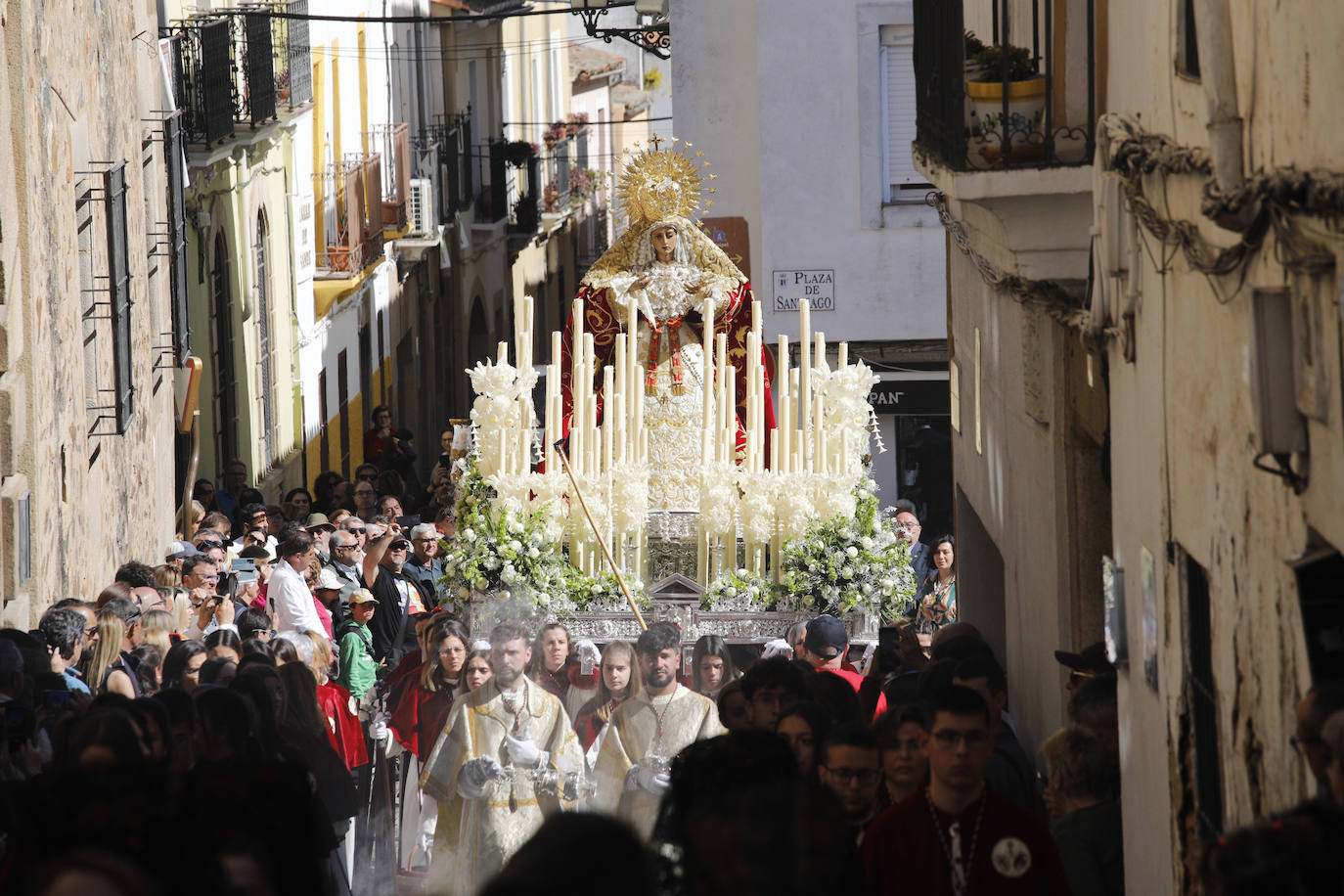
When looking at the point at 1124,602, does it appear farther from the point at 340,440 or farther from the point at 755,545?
the point at 340,440

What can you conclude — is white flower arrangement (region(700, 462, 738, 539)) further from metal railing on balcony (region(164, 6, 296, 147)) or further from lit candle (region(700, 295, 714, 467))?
metal railing on balcony (region(164, 6, 296, 147))

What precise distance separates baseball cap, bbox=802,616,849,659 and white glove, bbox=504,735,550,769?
1228 mm

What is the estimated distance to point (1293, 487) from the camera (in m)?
4.00

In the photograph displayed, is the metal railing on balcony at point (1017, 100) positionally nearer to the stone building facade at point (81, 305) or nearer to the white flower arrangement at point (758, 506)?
the white flower arrangement at point (758, 506)

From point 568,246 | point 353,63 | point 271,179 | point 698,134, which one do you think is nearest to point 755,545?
point 698,134

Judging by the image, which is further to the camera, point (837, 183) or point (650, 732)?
point (837, 183)

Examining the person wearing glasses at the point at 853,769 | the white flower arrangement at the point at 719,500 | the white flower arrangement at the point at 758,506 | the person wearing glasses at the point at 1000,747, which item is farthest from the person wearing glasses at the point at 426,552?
the person wearing glasses at the point at 853,769

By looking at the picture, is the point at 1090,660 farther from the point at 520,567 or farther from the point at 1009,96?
the point at 520,567

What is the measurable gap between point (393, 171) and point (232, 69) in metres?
7.99

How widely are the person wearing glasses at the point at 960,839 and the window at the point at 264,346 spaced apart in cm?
1591

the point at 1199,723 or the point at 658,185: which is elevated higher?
the point at 658,185

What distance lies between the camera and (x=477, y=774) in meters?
7.65

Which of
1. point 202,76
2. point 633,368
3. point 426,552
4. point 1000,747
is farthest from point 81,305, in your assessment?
point 1000,747

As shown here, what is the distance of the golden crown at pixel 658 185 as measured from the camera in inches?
431
